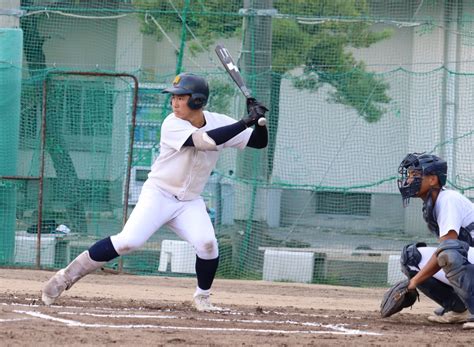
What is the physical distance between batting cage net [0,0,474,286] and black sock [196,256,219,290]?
14.0 feet

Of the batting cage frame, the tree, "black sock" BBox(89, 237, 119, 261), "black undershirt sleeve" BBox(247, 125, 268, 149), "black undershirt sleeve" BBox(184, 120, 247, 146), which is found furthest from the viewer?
the tree

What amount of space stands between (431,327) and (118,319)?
222cm

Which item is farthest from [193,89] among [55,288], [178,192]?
[55,288]

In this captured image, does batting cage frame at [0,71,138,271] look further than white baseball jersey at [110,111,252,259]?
Yes

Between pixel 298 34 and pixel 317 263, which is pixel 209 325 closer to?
pixel 317 263

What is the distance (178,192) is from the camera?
7453 mm

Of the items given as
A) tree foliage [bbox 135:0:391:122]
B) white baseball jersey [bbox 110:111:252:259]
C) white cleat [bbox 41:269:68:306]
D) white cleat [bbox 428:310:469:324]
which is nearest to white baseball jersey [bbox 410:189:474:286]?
white cleat [bbox 428:310:469:324]

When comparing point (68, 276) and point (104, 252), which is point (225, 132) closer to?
point (104, 252)

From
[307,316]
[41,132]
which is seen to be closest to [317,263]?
[41,132]

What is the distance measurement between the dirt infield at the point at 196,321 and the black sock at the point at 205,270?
0.75ft

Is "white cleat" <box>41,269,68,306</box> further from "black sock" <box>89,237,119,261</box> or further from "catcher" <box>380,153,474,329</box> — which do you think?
"catcher" <box>380,153,474,329</box>

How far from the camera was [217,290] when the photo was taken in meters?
10.6

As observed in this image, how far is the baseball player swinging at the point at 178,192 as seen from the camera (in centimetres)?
732

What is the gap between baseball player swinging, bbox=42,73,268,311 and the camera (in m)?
7.32
